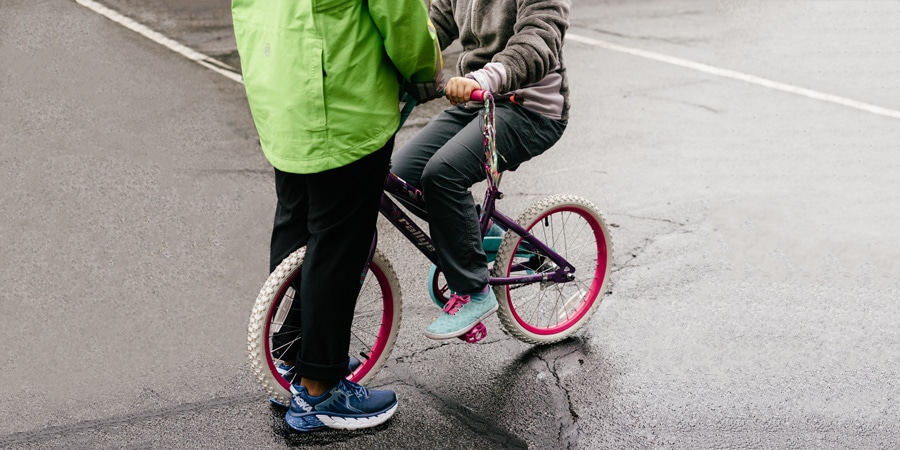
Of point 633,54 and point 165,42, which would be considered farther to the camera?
point 633,54

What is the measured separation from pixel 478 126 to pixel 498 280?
74cm

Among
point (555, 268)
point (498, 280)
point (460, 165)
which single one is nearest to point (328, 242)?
point (460, 165)

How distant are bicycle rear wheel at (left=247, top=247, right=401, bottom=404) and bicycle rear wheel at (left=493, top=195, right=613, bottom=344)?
550mm

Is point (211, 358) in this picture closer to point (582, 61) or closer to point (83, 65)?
point (83, 65)

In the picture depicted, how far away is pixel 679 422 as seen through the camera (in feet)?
13.6

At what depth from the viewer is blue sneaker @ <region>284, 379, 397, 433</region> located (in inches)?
152

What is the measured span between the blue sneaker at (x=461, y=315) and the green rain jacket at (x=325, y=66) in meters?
1.03

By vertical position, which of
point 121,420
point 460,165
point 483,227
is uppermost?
point 460,165

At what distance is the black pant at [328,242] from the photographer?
349 centimetres

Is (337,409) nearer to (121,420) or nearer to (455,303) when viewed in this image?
(455,303)

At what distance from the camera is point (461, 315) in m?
4.15

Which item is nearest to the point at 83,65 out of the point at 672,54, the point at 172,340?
the point at 172,340

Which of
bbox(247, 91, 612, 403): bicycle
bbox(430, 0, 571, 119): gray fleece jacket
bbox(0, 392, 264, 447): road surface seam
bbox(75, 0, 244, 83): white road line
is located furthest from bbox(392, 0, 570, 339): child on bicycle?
bbox(75, 0, 244, 83): white road line

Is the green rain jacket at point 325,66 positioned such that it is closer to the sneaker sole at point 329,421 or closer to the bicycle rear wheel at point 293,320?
the bicycle rear wheel at point 293,320
